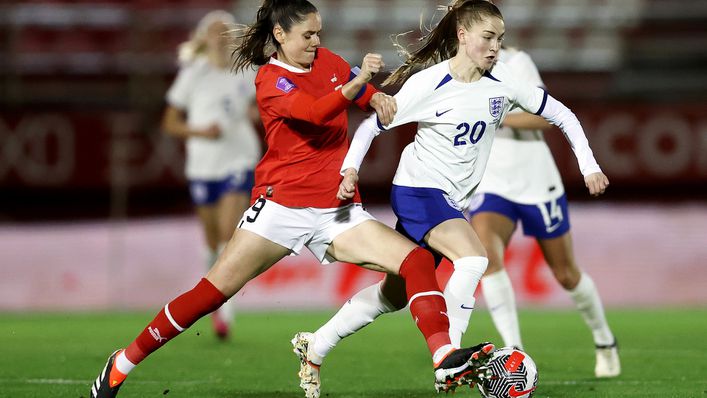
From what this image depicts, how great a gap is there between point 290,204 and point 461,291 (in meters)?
0.85

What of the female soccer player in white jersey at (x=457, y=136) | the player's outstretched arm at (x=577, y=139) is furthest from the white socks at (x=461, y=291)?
the player's outstretched arm at (x=577, y=139)

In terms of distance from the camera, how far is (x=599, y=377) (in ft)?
22.7

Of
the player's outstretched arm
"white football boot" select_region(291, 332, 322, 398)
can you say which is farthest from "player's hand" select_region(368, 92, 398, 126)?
"white football boot" select_region(291, 332, 322, 398)

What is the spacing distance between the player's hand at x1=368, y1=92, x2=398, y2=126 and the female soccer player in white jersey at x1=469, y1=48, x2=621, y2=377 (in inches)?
71.2

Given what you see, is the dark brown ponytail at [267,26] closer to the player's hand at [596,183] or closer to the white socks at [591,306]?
the player's hand at [596,183]

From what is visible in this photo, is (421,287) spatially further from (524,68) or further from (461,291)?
(524,68)

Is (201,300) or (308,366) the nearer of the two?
(201,300)

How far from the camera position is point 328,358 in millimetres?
8156

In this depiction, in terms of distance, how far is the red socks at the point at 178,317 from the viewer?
215 inches

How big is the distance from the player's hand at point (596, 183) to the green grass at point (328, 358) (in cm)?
121

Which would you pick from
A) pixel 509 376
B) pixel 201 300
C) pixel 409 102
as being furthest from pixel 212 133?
pixel 509 376

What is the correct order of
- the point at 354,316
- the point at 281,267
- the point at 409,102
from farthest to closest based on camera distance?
the point at 281,267
the point at 354,316
the point at 409,102

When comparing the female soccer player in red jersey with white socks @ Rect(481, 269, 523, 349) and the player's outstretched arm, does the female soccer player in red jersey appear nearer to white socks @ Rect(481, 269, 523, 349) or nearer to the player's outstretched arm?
the player's outstretched arm

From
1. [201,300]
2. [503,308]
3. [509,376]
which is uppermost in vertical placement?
[509,376]
